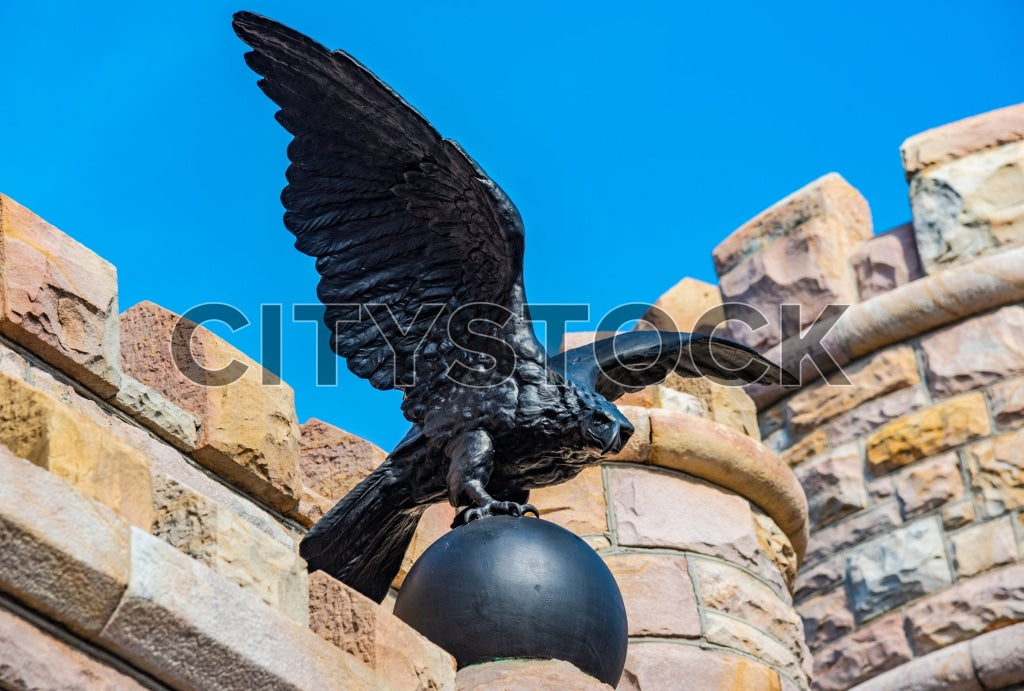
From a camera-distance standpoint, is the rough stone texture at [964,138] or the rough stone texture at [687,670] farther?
the rough stone texture at [964,138]

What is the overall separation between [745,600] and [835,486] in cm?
218

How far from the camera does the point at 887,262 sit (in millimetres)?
8688

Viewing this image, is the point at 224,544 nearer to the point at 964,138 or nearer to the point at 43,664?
the point at 43,664

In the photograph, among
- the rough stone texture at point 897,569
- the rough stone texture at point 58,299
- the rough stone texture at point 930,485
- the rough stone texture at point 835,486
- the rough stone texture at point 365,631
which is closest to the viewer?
the rough stone texture at point 365,631

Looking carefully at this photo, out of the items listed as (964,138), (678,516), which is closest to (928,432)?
(964,138)

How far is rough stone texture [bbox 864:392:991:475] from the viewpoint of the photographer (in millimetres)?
8055

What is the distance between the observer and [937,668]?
24.6ft

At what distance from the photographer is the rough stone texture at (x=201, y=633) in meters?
3.03

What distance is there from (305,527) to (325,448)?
0.57 m

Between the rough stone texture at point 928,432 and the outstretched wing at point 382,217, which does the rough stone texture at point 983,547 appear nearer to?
the rough stone texture at point 928,432

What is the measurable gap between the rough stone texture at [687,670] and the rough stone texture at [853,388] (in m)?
2.67

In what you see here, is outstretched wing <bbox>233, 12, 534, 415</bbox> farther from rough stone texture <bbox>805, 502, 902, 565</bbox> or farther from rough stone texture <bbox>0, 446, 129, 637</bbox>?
rough stone texture <bbox>805, 502, 902, 565</bbox>

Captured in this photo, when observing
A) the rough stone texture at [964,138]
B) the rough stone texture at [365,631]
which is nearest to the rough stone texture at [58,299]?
the rough stone texture at [365,631]

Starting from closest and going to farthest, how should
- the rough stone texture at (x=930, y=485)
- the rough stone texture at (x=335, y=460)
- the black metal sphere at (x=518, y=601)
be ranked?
the black metal sphere at (x=518, y=601), the rough stone texture at (x=335, y=460), the rough stone texture at (x=930, y=485)
